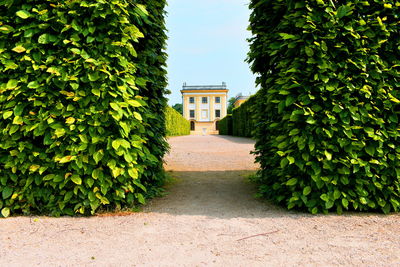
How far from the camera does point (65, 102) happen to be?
2.57 metres

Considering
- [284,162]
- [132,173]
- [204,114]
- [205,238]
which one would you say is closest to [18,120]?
[132,173]

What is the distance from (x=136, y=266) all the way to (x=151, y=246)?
30cm

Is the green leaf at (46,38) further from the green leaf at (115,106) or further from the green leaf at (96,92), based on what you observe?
the green leaf at (115,106)

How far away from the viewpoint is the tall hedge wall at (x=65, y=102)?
8.14 ft

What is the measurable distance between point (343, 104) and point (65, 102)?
3.08 meters

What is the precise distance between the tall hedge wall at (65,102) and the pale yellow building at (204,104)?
53963 mm

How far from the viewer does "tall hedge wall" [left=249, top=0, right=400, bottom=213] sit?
8.42 ft

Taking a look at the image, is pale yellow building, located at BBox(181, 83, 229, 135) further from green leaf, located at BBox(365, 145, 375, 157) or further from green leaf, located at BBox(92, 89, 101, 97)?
green leaf, located at BBox(92, 89, 101, 97)

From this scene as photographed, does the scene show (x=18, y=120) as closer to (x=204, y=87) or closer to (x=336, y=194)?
(x=336, y=194)

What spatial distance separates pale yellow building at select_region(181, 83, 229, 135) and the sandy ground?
54.0 metres

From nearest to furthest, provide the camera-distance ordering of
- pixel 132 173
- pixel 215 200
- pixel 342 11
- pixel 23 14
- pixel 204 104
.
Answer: pixel 23 14 < pixel 342 11 < pixel 132 173 < pixel 215 200 < pixel 204 104

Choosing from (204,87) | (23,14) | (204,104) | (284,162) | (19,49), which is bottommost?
(284,162)

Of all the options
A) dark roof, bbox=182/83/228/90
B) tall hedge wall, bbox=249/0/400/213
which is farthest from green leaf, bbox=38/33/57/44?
dark roof, bbox=182/83/228/90

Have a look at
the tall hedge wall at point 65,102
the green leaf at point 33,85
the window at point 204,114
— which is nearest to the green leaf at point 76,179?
the tall hedge wall at point 65,102
